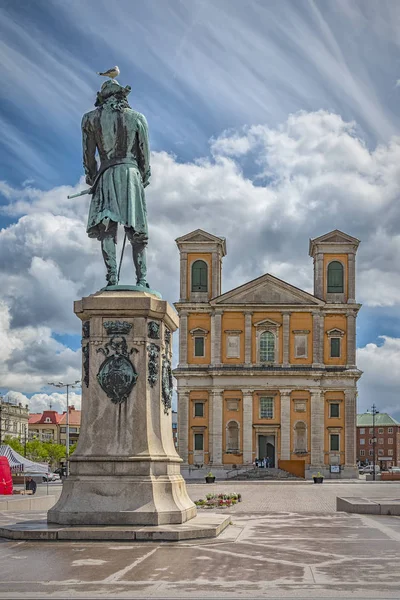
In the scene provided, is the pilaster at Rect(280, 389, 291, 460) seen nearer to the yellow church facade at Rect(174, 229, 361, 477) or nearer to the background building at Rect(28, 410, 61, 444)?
the yellow church facade at Rect(174, 229, 361, 477)

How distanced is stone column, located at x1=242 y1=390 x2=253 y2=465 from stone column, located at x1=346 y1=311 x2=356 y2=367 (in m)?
8.15

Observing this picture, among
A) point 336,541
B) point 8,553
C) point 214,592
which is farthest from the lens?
point 336,541

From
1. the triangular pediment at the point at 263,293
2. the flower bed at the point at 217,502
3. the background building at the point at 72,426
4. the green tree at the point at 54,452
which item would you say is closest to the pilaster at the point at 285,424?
the triangular pediment at the point at 263,293

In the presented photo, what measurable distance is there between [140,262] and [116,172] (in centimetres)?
142

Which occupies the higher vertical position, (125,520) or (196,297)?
(196,297)

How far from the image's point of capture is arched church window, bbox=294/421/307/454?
70.0 meters

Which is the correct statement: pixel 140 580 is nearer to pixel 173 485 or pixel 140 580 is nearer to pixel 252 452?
pixel 173 485

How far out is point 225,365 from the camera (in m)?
71.1

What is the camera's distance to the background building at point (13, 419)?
415ft

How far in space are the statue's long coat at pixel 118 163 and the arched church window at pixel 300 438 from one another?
5779cm

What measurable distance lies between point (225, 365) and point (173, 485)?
191 feet

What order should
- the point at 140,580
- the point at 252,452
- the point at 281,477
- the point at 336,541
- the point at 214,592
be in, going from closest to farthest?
the point at 214,592
the point at 140,580
the point at 336,541
the point at 281,477
the point at 252,452

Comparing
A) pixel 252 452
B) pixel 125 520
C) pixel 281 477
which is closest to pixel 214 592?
pixel 125 520

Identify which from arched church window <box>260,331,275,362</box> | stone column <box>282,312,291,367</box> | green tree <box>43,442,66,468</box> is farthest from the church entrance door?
green tree <box>43,442,66,468</box>
